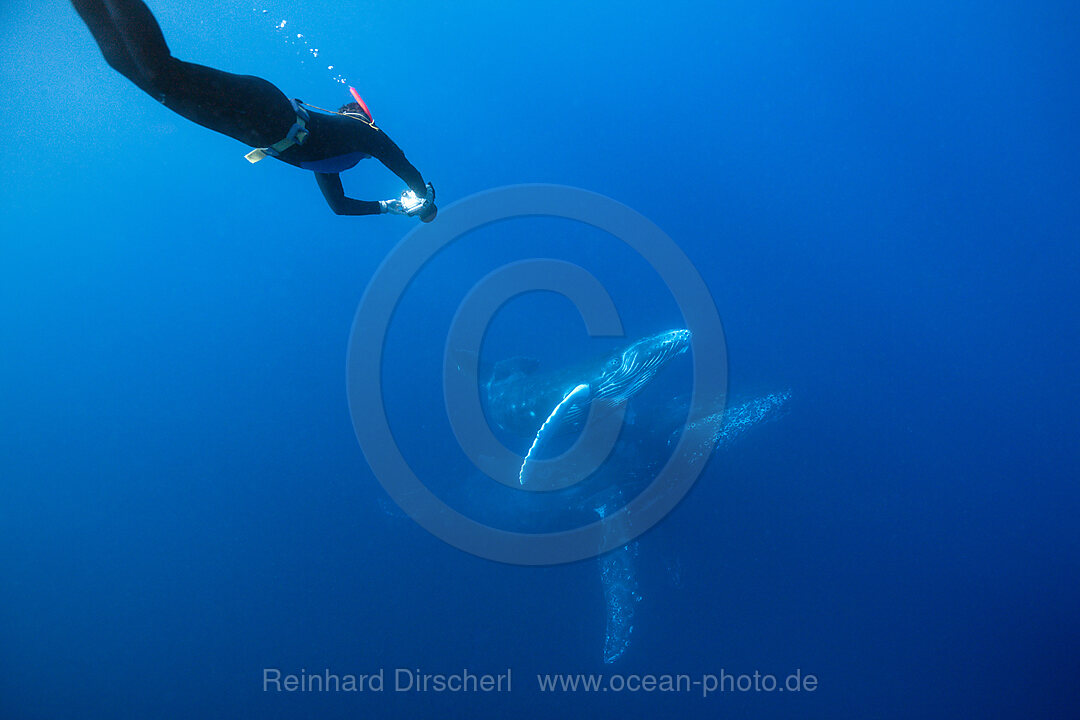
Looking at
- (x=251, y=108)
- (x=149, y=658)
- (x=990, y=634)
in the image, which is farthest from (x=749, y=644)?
(x=149, y=658)

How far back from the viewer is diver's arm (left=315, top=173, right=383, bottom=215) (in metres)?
3.56

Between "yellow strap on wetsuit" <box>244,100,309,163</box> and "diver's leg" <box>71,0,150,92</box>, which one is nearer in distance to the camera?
"diver's leg" <box>71,0,150,92</box>

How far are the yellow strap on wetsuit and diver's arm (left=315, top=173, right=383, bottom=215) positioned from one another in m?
0.63

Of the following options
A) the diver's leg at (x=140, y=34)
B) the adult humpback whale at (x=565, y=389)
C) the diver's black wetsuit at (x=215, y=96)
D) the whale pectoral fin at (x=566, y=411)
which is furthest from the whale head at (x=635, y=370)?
the diver's leg at (x=140, y=34)

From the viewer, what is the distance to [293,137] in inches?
111

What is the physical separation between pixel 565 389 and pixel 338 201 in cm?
362

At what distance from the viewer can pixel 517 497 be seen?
27.7 feet

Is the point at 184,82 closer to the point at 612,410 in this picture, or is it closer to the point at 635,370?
the point at 635,370

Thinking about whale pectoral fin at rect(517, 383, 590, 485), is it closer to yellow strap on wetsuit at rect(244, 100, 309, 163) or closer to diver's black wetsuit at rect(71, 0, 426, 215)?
diver's black wetsuit at rect(71, 0, 426, 215)

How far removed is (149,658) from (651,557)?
9435 millimetres

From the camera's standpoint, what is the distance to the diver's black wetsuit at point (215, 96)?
216 cm

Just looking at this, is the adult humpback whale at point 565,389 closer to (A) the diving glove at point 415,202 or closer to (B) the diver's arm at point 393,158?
(A) the diving glove at point 415,202

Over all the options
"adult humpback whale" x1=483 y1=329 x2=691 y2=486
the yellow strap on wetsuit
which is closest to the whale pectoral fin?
"adult humpback whale" x1=483 y1=329 x2=691 y2=486

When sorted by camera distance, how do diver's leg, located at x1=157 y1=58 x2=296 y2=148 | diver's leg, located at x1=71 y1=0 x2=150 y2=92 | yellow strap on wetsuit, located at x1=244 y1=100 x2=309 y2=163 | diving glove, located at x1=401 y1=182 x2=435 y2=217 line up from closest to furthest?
1. diver's leg, located at x1=71 y1=0 x2=150 y2=92
2. diver's leg, located at x1=157 y1=58 x2=296 y2=148
3. yellow strap on wetsuit, located at x1=244 y1=100 x2=309 y2=163
4. diving glove, located at x1=401 y1=182 x2=435 y2=217
